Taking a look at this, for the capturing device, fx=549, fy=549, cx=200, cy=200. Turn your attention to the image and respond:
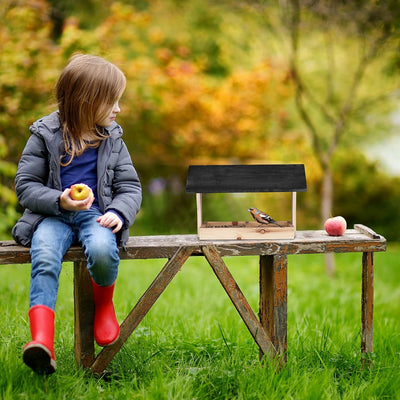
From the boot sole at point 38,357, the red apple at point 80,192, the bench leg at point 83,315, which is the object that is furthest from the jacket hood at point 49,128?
the boot sole at point 38,357

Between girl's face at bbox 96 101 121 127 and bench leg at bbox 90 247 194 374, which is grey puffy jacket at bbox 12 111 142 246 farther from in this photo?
bench leg at bbox 90 247 194 374

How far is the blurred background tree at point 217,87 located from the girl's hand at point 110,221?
2.36 metres

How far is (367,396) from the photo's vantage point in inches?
106

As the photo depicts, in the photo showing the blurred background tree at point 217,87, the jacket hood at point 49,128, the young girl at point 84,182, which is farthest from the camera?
the blurred background tree at point 217,87

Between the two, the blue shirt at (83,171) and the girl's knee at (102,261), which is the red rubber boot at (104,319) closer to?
the girl's knee at (102,261)

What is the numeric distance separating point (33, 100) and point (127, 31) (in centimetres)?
205

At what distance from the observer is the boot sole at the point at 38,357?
225 centimetres

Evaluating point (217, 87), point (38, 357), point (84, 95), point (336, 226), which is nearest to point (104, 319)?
point (38, 357)

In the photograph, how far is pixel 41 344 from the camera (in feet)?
7.47

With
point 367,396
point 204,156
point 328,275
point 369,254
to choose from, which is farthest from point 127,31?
point 367,396

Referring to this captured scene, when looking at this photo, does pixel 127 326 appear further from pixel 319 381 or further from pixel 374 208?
pixel 374 208

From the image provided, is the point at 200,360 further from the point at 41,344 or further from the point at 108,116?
the point at 108,116

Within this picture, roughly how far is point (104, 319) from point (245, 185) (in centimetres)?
100

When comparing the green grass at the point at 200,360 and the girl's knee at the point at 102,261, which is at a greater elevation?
the girl's knee at the point at 102,261
